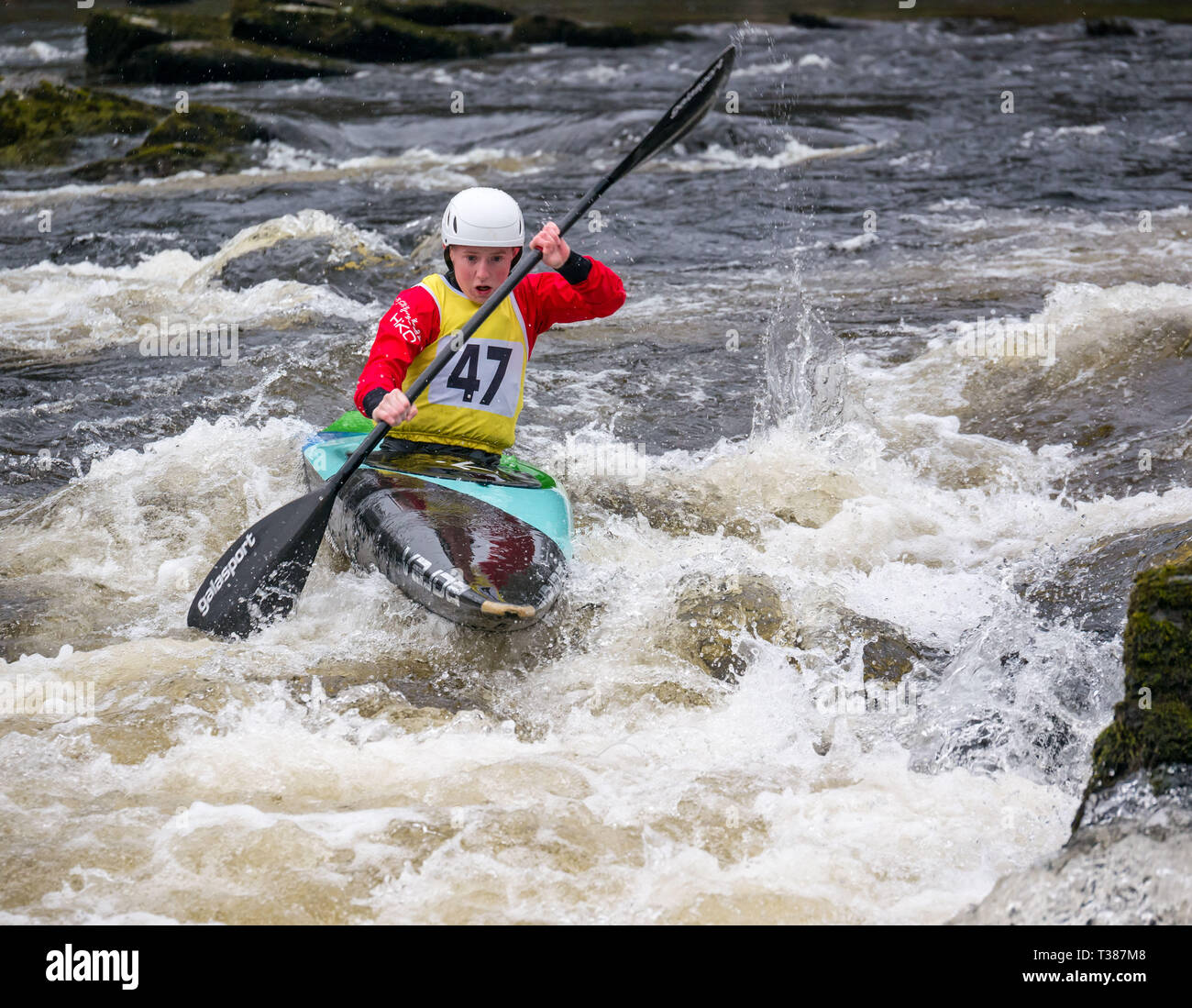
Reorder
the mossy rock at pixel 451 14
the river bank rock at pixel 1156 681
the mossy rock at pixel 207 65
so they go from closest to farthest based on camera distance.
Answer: the river bank rock at pixel 1156 681 < the mossy rock at pixel 207 65 < the mossy rock at pixel 451 14

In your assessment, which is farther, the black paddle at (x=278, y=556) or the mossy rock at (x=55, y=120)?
the mossy rock at (x=55, y=120)

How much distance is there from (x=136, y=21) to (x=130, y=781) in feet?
62.5

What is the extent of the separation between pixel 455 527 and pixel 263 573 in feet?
2.19

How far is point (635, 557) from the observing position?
4.59 meters

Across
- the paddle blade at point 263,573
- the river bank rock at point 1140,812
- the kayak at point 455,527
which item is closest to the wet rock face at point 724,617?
the kayak at point 455,527

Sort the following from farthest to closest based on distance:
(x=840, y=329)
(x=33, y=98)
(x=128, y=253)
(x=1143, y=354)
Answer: (x=33, y=98) < (x=128, y=253) < (x=840, y=329) < (x=1143, y=354)

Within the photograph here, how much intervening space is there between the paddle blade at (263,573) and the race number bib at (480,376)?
63 centimetres

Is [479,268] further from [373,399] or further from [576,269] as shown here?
[373,399]

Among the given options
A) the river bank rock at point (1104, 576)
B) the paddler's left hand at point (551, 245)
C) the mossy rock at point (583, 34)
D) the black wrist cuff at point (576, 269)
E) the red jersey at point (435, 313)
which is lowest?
the river bank rock at point (1104, 576)

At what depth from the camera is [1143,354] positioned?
6387 millimetres

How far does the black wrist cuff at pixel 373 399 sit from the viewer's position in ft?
13.3

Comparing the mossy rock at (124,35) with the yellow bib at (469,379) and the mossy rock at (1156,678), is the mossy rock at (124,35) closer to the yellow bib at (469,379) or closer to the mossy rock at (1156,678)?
the yellow bib at (469,379)
